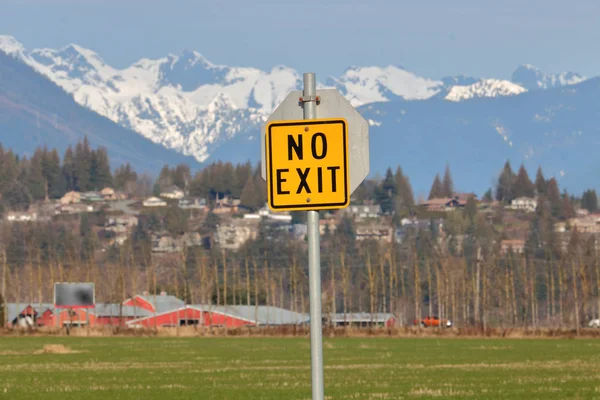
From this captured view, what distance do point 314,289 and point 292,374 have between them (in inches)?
1443

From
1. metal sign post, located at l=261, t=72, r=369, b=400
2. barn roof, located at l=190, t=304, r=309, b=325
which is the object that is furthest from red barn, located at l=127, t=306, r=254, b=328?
metal sign post, located at l=261, t=72, r=369, b=400

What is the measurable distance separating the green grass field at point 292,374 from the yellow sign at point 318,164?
2199cm

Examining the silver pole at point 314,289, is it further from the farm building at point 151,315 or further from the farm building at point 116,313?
the farm building at point 116,313

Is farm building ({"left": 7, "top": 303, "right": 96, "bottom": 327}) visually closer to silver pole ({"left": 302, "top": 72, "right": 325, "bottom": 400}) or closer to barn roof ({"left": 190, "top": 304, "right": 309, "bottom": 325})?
barn roof ({"left": 190, "top": 304, "right": 309, "bottom": 325})

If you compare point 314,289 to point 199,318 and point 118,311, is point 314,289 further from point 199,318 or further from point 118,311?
point 118,311

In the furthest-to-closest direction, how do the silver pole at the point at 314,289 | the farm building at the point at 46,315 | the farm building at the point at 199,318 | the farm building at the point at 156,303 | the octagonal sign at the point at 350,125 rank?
the farm building at the point at 156,303, the farm building at the point at 199,318, the farm building at the point at 46,315, the octagonal sign at the point at 350,125, the silver pole at the point at 314,289

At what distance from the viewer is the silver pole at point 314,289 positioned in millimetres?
13242

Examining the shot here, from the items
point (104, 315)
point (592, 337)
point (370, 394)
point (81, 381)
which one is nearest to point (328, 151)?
point (370, 394)

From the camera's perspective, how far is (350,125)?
13.9 m

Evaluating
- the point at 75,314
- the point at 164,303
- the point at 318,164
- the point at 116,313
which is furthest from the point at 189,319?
the point at 318,164

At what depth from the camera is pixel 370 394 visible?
3650cm

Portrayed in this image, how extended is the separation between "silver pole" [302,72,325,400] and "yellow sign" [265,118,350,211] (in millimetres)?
219

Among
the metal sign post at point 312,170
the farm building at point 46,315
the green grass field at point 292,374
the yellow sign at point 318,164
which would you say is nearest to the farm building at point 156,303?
the farm building at point 46,315

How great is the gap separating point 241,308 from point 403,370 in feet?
435
